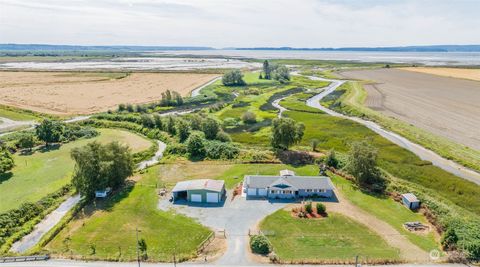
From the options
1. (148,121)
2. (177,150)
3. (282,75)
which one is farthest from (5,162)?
(282,75)

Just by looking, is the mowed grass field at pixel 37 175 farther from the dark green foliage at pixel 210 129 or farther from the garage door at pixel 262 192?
the garage door at pixel 262 192

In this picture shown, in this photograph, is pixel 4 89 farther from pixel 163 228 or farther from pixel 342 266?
pixel 342 266


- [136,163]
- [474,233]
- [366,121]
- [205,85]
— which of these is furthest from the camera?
[205,85]

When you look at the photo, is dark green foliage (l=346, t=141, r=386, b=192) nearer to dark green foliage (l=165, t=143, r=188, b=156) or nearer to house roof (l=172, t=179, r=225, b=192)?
house roof (l=172, t=179, r=225, b=192)

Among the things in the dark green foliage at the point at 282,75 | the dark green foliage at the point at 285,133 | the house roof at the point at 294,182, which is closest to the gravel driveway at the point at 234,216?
the house roof at the point at 294,182

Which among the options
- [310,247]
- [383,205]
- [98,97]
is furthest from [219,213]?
[98,97]
